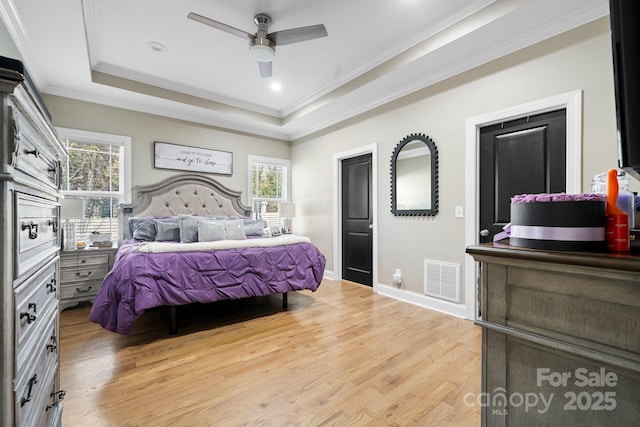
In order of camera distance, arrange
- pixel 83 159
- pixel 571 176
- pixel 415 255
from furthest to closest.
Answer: pixel 83 159 → pixel 415 255 → pixel 571 176

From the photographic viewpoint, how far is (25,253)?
86 centimetres

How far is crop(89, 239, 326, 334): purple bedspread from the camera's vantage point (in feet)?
7.71

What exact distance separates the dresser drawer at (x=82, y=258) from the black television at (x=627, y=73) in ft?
14.6

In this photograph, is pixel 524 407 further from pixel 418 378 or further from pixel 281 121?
pixel 281 121

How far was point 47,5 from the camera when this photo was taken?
2213 millimetres

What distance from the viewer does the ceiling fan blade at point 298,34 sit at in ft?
8.12

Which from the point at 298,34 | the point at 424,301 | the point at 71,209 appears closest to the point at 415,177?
the point at 424,301

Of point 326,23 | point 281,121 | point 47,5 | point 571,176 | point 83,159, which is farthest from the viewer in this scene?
point 281,121

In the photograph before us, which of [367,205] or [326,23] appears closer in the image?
[326,23]

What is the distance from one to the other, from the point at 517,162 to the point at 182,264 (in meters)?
3.21

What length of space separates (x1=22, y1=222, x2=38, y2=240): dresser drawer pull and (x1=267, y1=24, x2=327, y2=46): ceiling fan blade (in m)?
2.35

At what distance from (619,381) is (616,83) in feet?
2.40

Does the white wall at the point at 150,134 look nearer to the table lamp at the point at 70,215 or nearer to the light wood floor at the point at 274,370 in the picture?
the table lamp at the point at 70,215

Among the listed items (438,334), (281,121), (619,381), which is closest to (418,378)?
(438,334)
